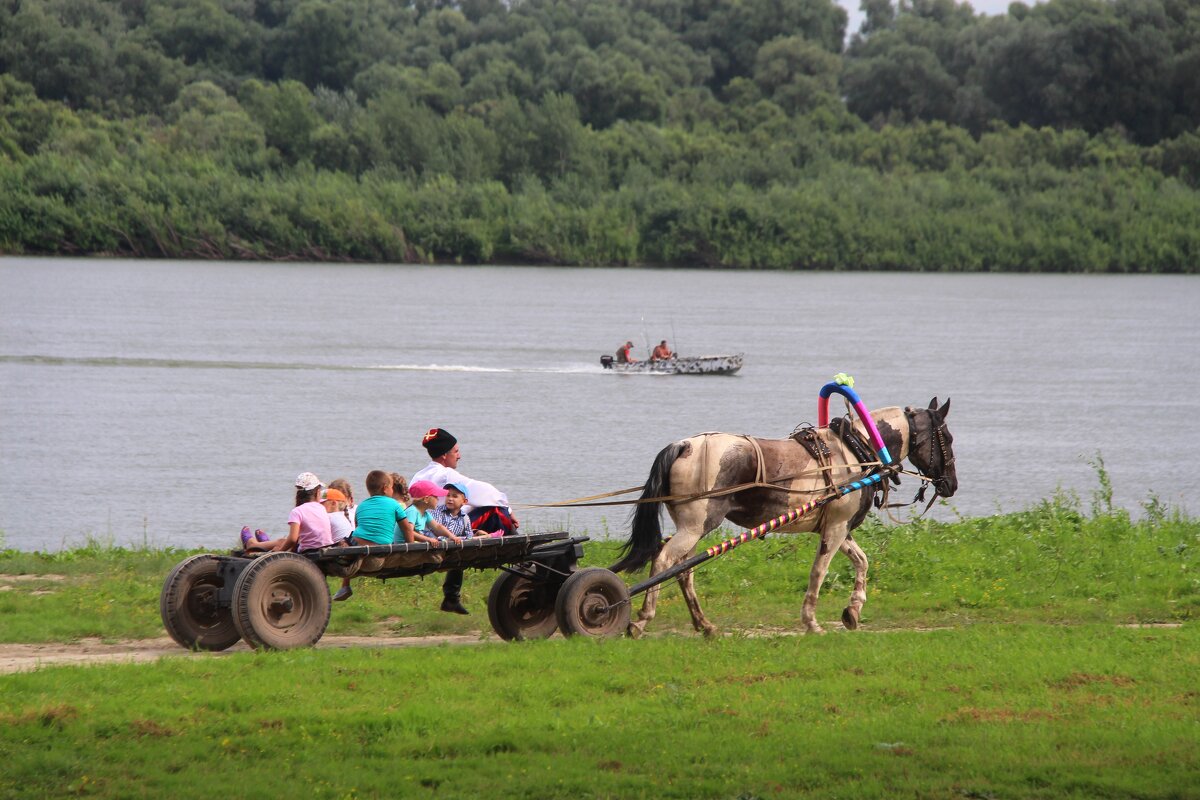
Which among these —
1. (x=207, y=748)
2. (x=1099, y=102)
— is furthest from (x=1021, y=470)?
(x=1099, y=102)

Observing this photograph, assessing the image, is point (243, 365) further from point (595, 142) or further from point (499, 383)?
point (595, 142)

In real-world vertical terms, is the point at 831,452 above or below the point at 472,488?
above

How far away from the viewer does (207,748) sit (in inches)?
343

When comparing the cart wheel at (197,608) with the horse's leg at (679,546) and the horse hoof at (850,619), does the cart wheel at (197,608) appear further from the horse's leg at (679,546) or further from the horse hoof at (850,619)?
the horse hoof at (850,619)

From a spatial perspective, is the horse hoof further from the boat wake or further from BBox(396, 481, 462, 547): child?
the boat wake

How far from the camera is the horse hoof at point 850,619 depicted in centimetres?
1299

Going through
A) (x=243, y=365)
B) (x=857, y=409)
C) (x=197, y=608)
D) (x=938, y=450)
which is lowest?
(x=197, y=608)

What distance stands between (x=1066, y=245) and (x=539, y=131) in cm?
4022

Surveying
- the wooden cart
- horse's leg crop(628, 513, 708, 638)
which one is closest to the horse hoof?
horse's leg crop(628, 513, 708, 638)

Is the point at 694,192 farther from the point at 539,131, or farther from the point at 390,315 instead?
the point at 390,315

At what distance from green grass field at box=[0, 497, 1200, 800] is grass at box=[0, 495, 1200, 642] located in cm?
7

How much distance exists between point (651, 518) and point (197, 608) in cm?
348

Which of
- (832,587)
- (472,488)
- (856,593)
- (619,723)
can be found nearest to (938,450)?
(856,593)

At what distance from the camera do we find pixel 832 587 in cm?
1525
